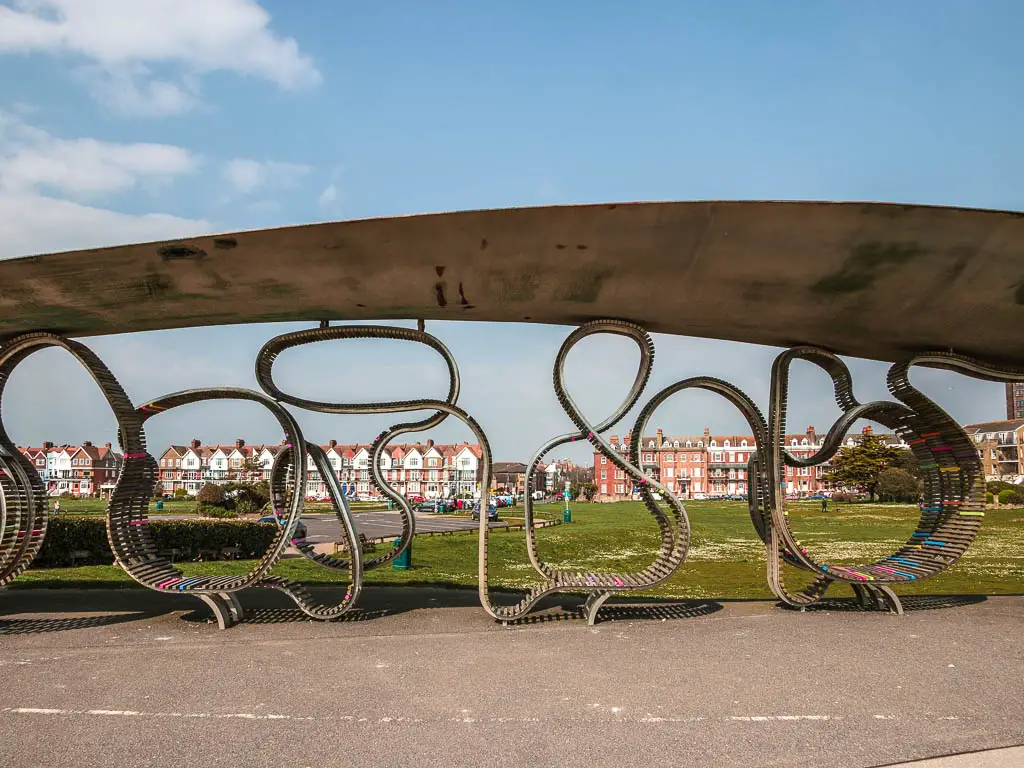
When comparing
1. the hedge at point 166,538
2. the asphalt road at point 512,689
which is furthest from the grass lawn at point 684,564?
the asphalt road at point 512,689

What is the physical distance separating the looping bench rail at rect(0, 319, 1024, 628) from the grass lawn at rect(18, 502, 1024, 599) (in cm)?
288

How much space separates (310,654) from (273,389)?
11.3 feet

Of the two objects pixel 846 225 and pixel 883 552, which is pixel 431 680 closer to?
pixel 846 225

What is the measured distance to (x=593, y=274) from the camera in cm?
822

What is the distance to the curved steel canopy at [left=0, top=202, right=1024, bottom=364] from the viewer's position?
23.5 ft

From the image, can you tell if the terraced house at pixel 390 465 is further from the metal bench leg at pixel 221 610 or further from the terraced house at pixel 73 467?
the metal bench leg at pixel 221 610

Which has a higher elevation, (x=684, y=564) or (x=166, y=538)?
(x=166, y=538)

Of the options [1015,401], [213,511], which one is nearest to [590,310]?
[213,511]

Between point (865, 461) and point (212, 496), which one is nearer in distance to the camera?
point (212, 496)

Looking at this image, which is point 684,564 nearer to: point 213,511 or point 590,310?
point 590,310

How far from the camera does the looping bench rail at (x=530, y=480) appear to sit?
912cm

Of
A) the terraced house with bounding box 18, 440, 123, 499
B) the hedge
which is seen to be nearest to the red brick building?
the terraced house with bounding box 18, 440, 123, 499

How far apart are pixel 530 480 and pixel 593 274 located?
263 centimetres

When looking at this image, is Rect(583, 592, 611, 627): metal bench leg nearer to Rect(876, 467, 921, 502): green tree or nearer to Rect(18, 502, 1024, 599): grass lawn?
Rect(18, 502, 1024, 599): grass lawn
